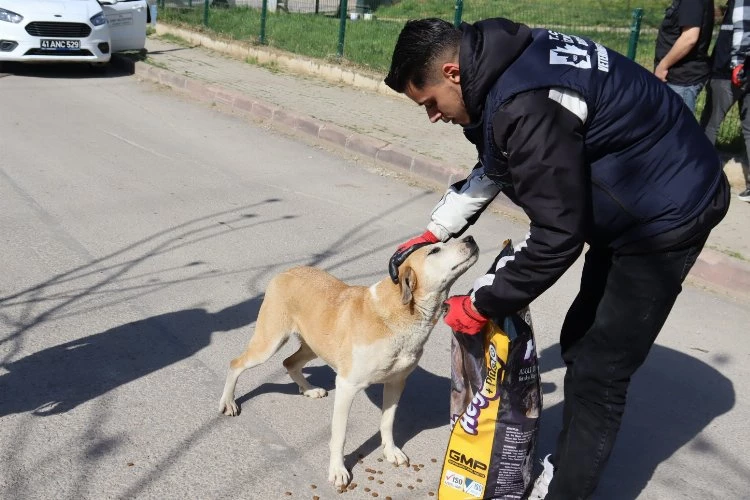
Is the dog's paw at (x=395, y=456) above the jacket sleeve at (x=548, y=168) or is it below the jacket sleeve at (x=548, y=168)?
below

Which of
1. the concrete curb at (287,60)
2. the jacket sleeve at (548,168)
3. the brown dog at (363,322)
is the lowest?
the concrete curb at (287,60)

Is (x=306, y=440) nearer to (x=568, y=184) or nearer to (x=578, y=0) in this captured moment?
(x=568, y=184)

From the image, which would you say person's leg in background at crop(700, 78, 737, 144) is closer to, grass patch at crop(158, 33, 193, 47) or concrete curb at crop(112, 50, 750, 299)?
concrete curb at crop(112, 50, 750, 299)

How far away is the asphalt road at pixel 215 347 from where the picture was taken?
3820 mm

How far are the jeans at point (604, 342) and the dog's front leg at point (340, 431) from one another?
2.90 feet

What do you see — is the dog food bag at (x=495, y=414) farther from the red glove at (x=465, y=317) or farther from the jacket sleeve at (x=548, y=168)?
the jacket sleeve at (x=548, y=168)

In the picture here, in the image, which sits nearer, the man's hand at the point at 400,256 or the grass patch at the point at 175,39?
the man's hand at the point at 400,256

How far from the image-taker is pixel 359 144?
9.52m

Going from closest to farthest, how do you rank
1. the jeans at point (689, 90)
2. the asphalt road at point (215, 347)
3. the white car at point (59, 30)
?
1. the asphalt road at point (215, 347)
2. the jeans at point (689, 90)
3. the white car at point (59, 30)

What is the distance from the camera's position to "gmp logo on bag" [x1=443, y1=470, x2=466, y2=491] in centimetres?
348

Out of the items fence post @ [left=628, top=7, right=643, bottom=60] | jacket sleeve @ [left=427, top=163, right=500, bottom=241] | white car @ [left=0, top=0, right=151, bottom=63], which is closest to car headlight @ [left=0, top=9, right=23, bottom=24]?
white car @ [left=0, top=0, right=151, bottom=63]

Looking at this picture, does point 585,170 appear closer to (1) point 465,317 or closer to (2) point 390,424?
(1) point 465,317

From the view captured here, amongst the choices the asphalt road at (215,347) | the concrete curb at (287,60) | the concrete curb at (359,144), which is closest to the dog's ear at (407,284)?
the asphalt road at (215,347)

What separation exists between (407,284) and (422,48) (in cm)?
107
